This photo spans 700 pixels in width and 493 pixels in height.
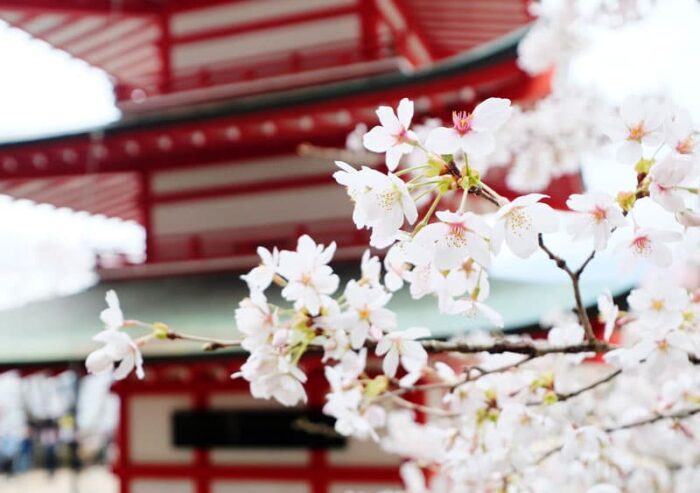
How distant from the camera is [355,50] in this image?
14.1 feet

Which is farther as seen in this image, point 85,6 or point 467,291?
point 85,6

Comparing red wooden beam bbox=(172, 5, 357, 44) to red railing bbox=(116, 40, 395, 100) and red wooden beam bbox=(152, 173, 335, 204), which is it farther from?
red wooden beam bbox=(152, 173, 335, 204)

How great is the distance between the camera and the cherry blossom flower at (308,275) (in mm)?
842

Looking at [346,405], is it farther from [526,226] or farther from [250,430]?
[250,430]

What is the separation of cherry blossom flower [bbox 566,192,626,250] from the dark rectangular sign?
303 cm

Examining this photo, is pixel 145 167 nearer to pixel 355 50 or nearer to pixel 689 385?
pixel 355 50

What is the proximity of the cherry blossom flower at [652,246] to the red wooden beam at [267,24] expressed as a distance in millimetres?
3826

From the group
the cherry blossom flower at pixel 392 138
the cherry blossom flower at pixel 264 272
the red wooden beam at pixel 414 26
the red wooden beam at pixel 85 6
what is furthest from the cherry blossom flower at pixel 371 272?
the red wooden beam at pixel 85 6

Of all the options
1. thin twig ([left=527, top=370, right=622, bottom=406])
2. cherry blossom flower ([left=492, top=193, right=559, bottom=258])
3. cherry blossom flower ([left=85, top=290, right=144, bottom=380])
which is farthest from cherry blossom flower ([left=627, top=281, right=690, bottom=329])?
cherry blossom flower ([left=85, top=290, right=144, bottom=380])

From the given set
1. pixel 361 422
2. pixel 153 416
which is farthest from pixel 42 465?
pixel 361 422

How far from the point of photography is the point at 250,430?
384 centimetres

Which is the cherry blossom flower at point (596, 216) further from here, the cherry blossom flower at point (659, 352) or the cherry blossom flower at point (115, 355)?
the cherry blossom flower at point (115, 355)

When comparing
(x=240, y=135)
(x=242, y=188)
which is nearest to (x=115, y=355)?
(x=240, y=135)

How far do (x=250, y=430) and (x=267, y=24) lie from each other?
8.25ft
